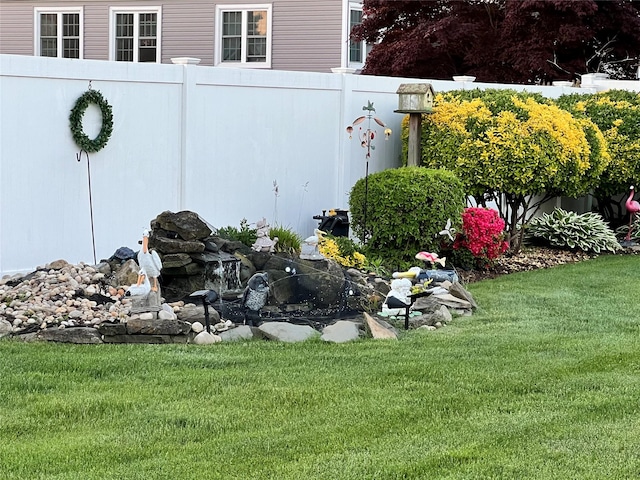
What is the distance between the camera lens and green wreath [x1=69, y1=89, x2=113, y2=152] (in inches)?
364

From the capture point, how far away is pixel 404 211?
10.7m

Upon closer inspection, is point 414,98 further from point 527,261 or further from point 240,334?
point 240,334

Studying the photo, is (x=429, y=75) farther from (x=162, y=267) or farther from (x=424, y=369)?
(x=424, y=369)

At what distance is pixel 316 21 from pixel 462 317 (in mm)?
13172

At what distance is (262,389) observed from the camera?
6.14m

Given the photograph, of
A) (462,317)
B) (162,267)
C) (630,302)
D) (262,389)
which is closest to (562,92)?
(630,302)

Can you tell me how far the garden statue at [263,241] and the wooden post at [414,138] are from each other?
2.48 metres

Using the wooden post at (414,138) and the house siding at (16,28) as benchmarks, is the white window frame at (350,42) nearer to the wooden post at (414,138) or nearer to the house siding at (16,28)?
the house siding at (16,28)

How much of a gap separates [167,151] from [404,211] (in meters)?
2.47

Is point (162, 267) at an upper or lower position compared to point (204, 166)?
lower

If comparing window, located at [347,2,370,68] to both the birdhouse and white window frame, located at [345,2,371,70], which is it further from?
the birdhouse

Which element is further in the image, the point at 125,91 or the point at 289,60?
the point at 289,60

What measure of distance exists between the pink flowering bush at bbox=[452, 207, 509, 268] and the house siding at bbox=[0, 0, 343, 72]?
380 inches

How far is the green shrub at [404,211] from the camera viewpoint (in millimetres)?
10688
